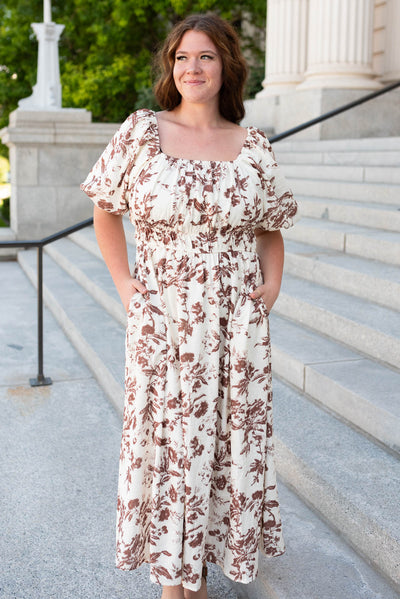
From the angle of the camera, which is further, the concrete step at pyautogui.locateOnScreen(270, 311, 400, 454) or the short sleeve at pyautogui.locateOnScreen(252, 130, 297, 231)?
the concrete step at pyautogui.locateOnScreen(270, 311, 400, 454)

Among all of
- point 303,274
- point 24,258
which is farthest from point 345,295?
point 24,258

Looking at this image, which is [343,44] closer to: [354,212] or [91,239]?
[91,239]

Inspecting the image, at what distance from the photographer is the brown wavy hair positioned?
2.41m

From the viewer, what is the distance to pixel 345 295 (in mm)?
5035

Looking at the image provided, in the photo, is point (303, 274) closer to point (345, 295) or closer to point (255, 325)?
point (345, 295)

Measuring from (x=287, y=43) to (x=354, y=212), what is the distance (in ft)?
21.0

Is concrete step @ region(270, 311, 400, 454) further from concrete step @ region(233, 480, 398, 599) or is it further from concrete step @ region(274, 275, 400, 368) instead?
concrete step @ region(233, 480, 398, 599)

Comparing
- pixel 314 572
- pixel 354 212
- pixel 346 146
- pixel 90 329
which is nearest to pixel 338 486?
pixel 314 572

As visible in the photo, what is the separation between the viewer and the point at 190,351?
2359mm

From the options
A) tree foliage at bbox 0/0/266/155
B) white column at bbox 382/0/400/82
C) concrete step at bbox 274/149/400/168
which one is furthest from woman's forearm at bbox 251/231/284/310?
tree foliage at bbox 0/0/266/155

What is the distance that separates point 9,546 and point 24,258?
7527mm

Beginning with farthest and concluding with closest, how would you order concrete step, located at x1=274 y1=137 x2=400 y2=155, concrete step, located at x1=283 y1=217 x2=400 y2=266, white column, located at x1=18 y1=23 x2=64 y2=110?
white column, located at x1=18 y1=23 x2=64 y2=110, concrete step, located at x1=274 y1=137 x2=400 y2=155, concrete step, located at x1=283 y1=217 x2=400 y2=266

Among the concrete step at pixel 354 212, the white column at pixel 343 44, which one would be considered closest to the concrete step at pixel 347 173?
the concrete step at pixel 354 212

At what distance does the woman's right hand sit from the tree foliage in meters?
16.0
